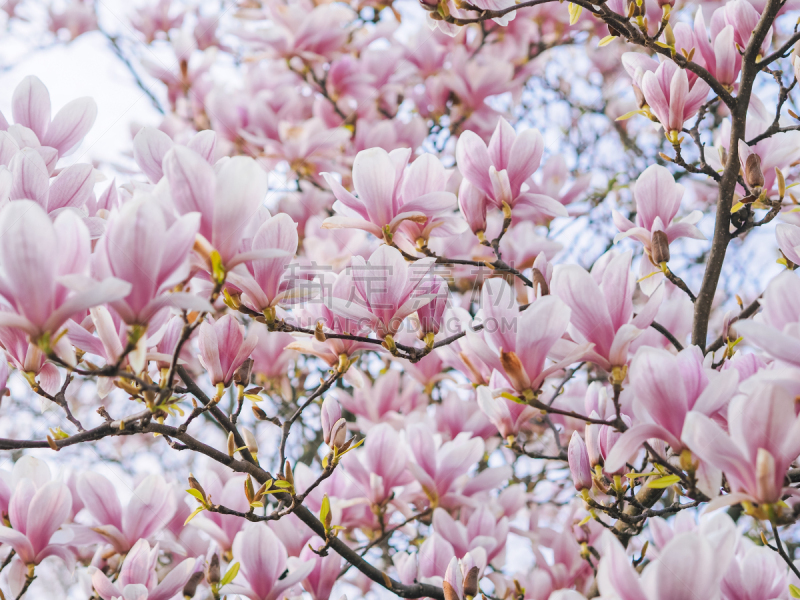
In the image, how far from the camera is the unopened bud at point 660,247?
128 cm

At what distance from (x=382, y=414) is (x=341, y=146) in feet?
4.43

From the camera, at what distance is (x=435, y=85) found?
2.86 meters

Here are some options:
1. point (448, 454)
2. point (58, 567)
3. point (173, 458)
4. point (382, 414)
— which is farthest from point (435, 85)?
point (58, 567)

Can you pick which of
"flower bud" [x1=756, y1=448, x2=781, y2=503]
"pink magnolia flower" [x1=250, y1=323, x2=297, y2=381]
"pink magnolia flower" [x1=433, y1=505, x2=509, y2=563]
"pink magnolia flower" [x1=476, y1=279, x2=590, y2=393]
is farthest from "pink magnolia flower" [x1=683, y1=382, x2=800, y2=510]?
"pink magnolia flower" [x1=250, y1=323, x2=297, y2=381]

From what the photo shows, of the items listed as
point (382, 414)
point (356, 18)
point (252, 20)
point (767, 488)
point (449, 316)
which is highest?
point (356, 18)

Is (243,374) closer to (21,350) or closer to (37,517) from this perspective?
(21,350)

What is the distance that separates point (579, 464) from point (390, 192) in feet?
2.17

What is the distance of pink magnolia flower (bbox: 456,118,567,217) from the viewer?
138cm

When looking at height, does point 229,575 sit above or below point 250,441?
below

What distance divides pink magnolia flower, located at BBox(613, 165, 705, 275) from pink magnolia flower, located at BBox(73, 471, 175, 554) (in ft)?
3.80

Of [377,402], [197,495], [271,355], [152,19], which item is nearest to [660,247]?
[197,495]

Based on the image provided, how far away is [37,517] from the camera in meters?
1.26

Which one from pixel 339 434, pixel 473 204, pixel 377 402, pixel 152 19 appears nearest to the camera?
pixel 339 434

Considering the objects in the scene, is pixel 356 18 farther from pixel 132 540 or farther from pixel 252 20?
pixel 132 540
